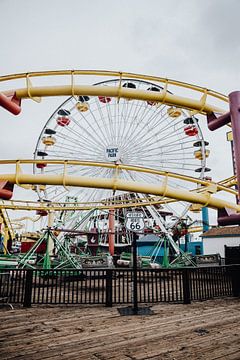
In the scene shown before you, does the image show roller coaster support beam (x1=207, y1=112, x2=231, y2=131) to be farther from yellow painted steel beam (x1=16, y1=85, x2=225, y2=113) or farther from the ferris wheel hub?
the ferris wheel hub

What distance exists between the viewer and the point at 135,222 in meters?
4.85

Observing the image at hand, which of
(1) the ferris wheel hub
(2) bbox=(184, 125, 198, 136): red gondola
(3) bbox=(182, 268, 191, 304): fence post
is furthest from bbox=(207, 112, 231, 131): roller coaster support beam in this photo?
(2) bbox=(184, 125, 198, 136): red gondola

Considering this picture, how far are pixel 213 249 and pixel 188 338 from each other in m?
17.2

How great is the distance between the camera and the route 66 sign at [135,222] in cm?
479

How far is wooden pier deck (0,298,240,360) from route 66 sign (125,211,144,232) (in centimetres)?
155

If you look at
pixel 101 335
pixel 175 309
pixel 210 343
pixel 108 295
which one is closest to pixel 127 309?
pixel 108 295

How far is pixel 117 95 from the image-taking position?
2.98 m

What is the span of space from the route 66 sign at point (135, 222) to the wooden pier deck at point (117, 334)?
1.55 m

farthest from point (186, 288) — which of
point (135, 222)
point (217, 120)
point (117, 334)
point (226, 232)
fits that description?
point (226, 232)

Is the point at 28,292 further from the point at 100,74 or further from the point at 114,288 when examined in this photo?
the point at 100,74

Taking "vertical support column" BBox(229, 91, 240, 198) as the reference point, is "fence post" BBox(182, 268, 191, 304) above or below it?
below

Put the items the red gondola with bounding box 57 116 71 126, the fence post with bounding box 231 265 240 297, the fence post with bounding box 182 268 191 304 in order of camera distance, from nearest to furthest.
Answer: the fence post with bounding box 182 268 191 304 → the fence post with bounding box 231 265 240 297 → the red gondola with bounding box 57 116 71 126

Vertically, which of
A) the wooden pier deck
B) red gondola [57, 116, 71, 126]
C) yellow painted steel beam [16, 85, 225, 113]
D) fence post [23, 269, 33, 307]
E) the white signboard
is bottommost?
the wooden pier deck

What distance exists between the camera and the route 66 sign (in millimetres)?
4785
